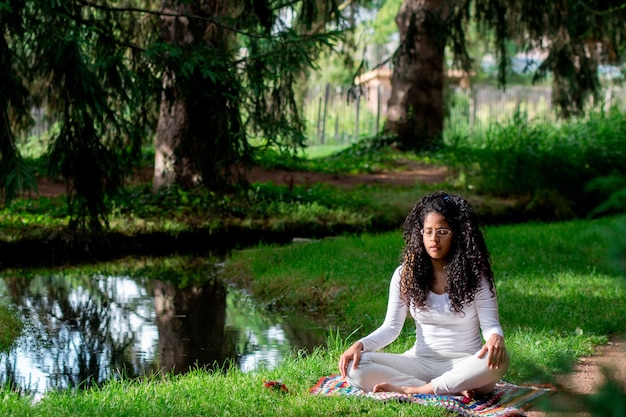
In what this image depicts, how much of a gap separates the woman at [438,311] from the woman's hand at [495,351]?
0.05 metres

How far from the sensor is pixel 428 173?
15.8 m

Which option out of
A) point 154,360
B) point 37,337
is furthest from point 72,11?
point 154,360

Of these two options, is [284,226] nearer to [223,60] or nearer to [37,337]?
[223,60]

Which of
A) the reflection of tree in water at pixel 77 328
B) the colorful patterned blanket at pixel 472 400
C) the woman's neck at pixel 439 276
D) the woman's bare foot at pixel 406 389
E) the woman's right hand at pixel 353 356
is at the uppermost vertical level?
the woman's neck at pixel 439 276

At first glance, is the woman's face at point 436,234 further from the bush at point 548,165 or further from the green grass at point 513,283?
the bush at point 548,165

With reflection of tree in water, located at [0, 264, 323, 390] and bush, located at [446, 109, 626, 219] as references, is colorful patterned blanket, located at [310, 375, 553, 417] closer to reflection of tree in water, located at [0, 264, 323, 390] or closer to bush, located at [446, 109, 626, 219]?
reflection of tree in water, located at [0, 264, 323, 390]

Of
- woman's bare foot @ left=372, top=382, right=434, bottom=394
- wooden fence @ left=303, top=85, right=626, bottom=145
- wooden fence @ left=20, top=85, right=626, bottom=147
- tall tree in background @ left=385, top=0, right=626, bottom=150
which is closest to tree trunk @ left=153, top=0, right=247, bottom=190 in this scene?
tall tree in background @ left=385, top=0, right=626, bottom=150

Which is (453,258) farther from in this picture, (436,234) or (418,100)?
(418,100)

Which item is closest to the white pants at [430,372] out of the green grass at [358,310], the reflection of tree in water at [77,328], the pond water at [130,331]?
the green grass at [358,310]

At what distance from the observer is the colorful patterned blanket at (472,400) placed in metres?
4.57

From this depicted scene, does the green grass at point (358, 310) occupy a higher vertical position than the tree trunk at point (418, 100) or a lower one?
lower

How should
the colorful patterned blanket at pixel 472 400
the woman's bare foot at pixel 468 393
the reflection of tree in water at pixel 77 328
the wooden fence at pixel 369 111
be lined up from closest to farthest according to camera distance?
the colorful patterned blanket at pixel 472 400
the woman's bare foot at pixel 468 393
the reflection of tree in water at pixel 77 328
the wooden fence at pixel 369 111

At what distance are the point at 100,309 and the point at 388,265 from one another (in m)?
2.76

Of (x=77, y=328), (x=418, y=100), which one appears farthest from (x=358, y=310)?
(x=418, y=100)
